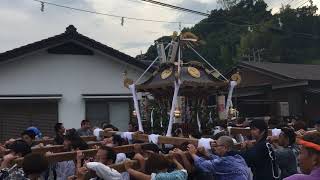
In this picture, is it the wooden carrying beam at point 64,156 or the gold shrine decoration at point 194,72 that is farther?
the gold shrine decoration at point 194,72

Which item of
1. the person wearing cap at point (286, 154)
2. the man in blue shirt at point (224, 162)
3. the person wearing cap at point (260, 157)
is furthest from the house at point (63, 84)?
the man in blue shirt at point (224, 162)

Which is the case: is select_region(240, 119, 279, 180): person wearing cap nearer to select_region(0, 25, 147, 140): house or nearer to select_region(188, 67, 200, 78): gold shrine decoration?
select_region(188, 67, 200, 78): gold shrine decoration

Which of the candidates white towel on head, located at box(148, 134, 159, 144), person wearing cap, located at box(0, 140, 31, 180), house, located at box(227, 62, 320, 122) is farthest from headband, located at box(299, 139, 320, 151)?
house, located at box(227, 62, 320, 122)

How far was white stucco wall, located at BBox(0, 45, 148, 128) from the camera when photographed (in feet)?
44.0

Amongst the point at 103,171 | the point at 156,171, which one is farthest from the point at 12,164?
the point at 156,171

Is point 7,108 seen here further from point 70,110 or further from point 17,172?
point 17,172

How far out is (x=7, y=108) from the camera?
13422mm

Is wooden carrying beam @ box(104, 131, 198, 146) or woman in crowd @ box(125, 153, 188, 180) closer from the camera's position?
woman in crowd @ box(125, 153, 188, 180)

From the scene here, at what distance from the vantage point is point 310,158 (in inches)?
120

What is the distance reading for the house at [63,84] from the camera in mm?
13398

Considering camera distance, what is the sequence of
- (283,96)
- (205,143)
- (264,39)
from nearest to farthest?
(205,143) < (283,96) < (264,39)

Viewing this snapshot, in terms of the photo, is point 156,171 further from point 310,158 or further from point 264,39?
point 264,39

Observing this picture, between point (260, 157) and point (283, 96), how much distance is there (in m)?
17.7

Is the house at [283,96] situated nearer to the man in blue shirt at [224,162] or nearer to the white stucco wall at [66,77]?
the white stucco wall at [66,77]
